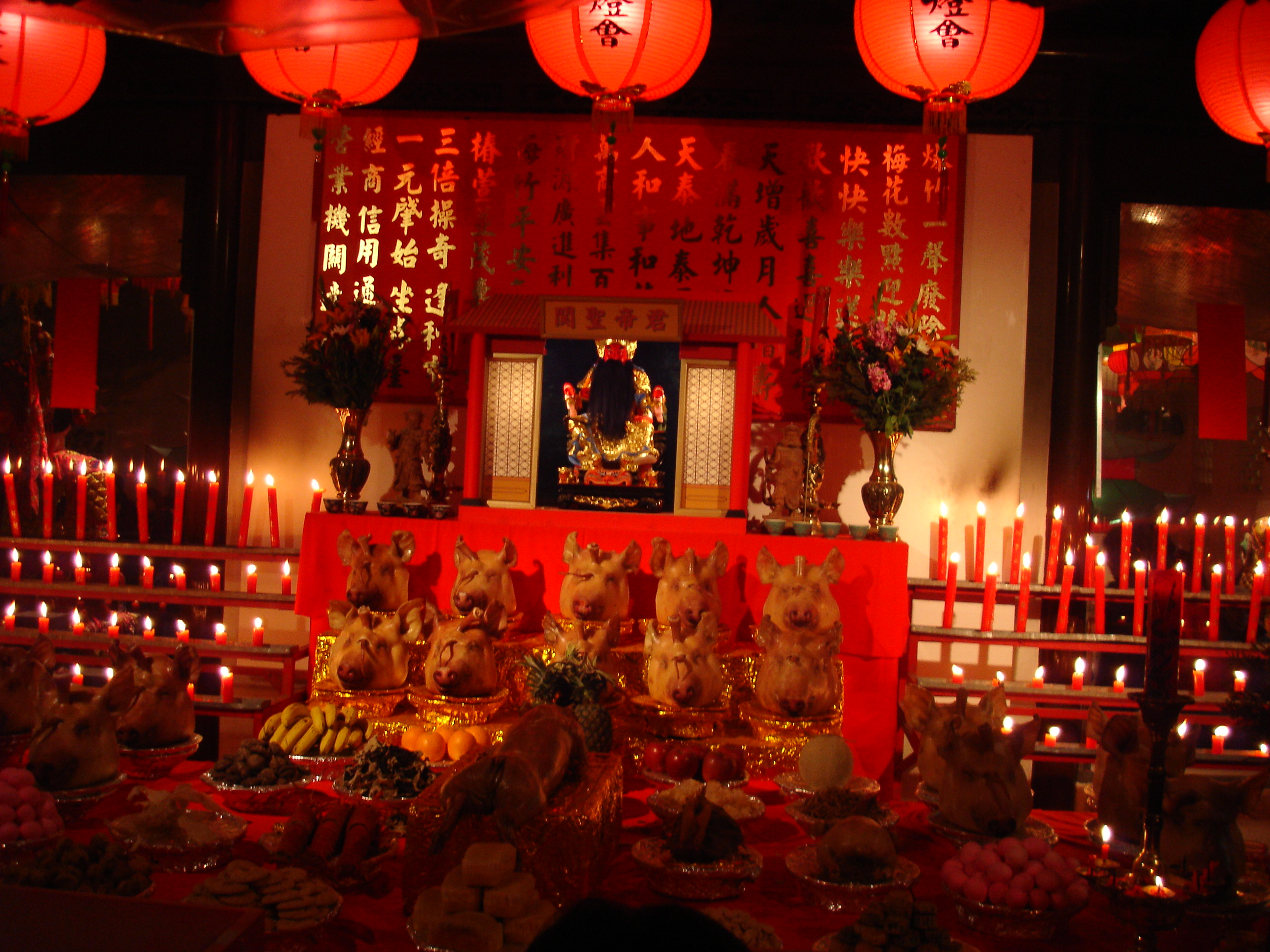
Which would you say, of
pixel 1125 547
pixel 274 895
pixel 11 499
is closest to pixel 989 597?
pixel 1125 547

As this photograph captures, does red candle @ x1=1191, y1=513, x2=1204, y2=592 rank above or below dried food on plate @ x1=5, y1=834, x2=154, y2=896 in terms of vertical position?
above

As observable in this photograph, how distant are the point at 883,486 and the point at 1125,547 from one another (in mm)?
1066

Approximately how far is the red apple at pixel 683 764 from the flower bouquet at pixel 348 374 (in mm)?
2047

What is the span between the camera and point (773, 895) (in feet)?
6.91

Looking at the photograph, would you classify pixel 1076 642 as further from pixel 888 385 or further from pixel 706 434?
pixel 706 434

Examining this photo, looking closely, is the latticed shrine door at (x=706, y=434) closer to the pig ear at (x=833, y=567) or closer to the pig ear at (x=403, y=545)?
the pig ear at (x=833, y=567)

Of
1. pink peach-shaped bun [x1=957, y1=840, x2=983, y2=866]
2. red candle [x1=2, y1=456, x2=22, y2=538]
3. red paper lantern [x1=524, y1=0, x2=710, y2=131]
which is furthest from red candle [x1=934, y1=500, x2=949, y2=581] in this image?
pink peach-shaped bun [x1=957, y1=840, x2=983, y2=866]

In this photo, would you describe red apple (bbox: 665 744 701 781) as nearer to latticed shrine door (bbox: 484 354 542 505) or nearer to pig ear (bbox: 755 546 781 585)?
pig ear (bbox: 755 546 781 585)

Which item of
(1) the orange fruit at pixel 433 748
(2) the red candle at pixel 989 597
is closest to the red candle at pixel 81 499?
(1) the orange fruit at pixel 433 748

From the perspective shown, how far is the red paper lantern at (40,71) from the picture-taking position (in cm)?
Result: 354

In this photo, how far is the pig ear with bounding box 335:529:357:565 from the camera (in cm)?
374

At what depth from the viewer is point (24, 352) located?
515cm

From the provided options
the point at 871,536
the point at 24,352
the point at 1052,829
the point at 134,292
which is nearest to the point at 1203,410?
the point at 871,536

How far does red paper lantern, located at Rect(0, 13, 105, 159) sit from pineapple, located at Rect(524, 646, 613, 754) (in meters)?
2.75
